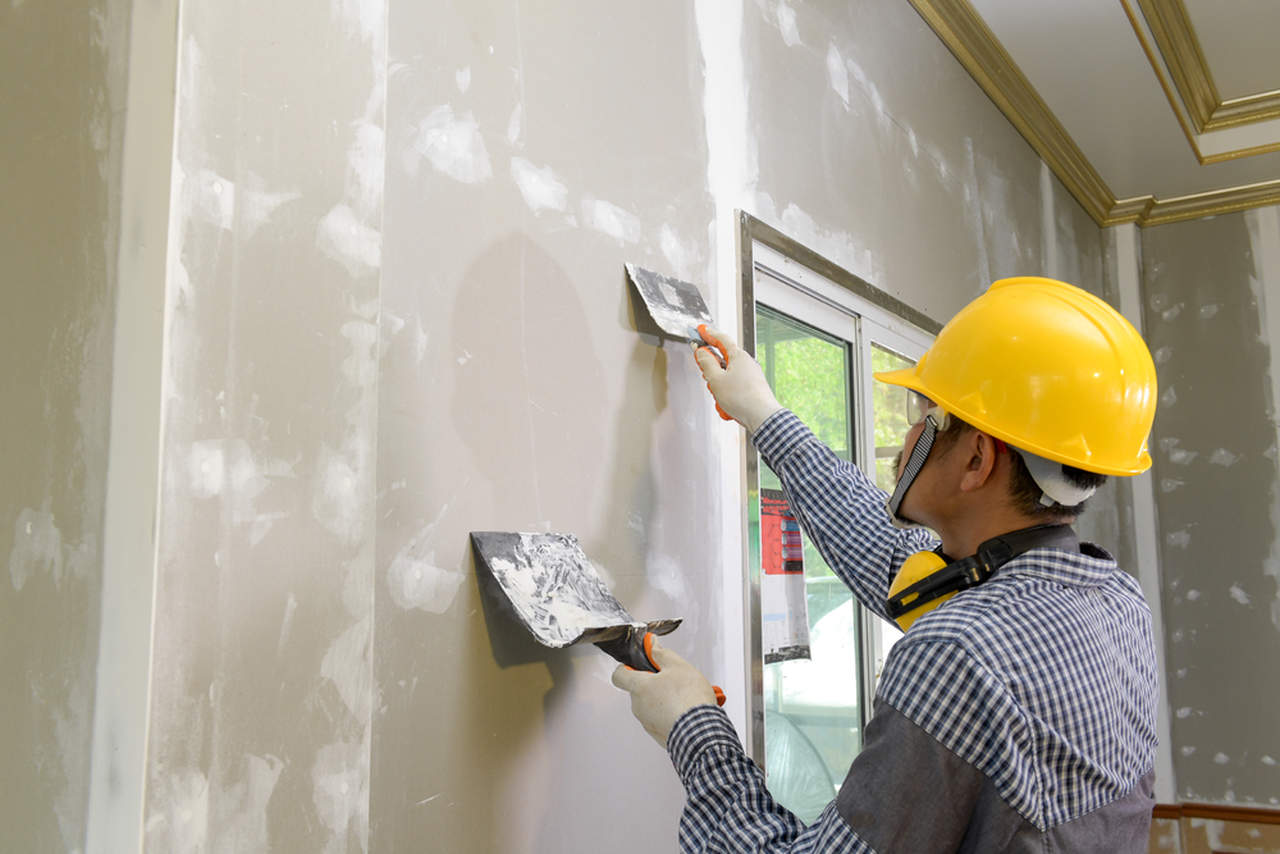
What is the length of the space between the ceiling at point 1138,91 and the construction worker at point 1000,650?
2.02 metres

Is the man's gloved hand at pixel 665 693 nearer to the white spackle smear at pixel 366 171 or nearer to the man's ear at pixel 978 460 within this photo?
the man's ear at pixel 978 460

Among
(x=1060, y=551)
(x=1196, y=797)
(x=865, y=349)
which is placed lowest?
(x=1196, y=797)

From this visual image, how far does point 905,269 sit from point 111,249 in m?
2.19

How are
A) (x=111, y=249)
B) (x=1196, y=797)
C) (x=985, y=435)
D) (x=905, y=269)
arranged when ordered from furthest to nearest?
(x=1196, y=797)
(x=905, y=269)
(x=985, y=435)
(x=111, y=249)

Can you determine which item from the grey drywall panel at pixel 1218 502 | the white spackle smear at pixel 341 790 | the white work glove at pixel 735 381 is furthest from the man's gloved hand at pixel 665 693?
the grey drywall panel at pixel 1218 502

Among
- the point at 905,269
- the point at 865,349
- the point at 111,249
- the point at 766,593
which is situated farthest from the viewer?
the point at 905,269

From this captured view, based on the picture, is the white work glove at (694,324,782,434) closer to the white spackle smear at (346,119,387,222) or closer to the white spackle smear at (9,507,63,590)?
the white spackle smear at (346,119,387,222)

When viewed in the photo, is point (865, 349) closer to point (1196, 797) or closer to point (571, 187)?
point (571, 187)

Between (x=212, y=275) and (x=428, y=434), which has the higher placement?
(x=212, y=275)

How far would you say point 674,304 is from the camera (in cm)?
174

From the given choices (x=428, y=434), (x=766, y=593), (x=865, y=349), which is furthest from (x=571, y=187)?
(x=865, y=349)

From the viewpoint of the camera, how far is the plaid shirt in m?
1.03

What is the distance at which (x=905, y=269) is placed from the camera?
9.12 feet

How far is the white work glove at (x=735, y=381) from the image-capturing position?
5.74 feet
